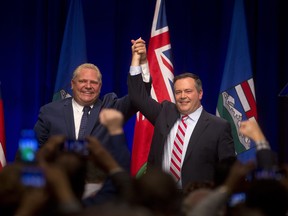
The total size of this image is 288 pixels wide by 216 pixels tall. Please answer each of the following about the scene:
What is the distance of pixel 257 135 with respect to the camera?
3.03m

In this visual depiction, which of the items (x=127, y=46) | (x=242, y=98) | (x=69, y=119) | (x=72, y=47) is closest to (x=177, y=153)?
(x=69, y=119)

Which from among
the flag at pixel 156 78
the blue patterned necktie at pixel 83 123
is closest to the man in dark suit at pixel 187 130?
the blue patterned necktie at pixel 83 123

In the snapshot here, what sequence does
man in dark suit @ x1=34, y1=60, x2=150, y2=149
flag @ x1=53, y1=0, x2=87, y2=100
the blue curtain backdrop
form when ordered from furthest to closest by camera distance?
1. the blue curtain backdrop
2. flag @ x1=53, y1=0, x2=87, y2=100
3. man in dark suit @ x1=34, y1=60, x2=150, y2=149

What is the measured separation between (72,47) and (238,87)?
1494mm

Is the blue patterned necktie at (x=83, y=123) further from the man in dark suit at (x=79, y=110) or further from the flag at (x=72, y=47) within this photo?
the flag at (x=72, y=47)

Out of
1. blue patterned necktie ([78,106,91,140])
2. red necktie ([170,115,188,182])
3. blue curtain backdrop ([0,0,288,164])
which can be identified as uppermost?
blue curtain backdrop ([0,0,288,164])

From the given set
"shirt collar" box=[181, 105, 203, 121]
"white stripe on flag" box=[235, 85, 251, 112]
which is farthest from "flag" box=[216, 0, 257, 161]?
"shirt collar" box=[181, 105, 203, 121]

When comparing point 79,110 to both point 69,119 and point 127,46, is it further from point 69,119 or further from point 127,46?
point 127,46

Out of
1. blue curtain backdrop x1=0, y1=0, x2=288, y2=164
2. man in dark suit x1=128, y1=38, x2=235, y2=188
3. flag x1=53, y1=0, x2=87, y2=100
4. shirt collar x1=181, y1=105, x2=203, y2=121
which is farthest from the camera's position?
blue curtain backdrop x1=0, y1=0, x2=288, y2=164

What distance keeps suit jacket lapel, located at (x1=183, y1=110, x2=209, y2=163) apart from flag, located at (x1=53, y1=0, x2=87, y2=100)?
1.69m

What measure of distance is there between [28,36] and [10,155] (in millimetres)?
1132

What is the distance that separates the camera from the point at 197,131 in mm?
4211

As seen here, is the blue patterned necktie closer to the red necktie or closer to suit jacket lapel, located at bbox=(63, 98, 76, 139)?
suit jacket lapel, located at bbox=(63, 98, 76, 139)

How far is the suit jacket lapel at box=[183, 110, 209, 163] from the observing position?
4.16 metres
